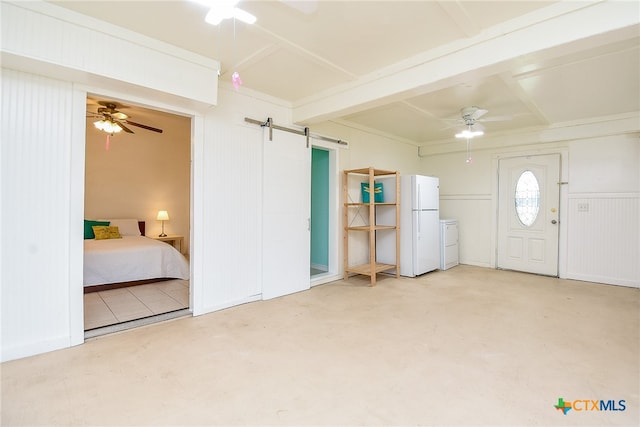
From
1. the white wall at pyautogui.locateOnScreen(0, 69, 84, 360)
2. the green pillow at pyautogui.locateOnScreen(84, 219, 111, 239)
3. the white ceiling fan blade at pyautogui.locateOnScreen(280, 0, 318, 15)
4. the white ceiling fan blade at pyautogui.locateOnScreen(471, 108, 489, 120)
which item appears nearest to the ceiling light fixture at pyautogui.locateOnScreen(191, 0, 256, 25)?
the white ceiling fan blade at pyautogui.locateOnScreen(280, 0, 318, 15)

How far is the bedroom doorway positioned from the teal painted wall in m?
2.21

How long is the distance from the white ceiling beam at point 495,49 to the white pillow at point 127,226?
15.7ft

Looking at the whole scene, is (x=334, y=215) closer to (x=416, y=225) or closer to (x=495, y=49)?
(x=416, y=225)

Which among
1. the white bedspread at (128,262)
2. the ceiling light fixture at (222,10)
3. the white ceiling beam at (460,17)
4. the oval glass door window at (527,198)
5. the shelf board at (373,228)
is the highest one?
the white ceiling beam at (460,17)

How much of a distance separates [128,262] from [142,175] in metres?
2.72

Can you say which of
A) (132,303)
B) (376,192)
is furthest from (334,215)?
(132,303)

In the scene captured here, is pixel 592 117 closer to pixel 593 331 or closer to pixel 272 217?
pixel 593 331

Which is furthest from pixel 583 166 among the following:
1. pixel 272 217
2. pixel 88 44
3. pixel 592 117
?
pixel 88 44

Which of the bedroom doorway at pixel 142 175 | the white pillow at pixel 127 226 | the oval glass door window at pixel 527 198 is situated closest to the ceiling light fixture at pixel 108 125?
the bedroom doorway at pixel 142 175

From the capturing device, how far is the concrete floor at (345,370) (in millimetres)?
1751

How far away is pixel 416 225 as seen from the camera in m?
5.09

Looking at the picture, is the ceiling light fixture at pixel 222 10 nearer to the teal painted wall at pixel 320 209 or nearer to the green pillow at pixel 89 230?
the teal painted wall at pixel 320 209

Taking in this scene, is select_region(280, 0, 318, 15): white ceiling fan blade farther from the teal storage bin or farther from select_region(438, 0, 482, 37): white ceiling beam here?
the teal storage bin

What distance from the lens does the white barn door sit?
3.88 meters
